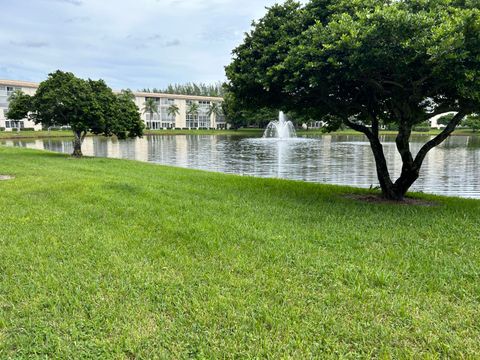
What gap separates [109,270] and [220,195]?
5.03 metres

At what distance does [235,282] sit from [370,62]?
197 inches

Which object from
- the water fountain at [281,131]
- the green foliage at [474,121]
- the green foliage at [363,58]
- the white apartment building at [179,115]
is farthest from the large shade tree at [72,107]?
the white apartment building at [179,115]

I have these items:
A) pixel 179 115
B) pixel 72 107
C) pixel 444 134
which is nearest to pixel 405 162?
pixel 444 134

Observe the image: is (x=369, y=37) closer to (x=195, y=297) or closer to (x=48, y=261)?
(x=195, y=297)

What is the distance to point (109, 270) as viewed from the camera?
4547 millimetres

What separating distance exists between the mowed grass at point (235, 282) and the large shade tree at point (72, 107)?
13.7 metres

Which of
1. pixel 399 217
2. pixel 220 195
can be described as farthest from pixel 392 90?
pixel 220 195

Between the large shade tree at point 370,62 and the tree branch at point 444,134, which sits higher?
the large shade tree at point 370,62

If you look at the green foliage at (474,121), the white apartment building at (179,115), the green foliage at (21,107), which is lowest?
the green foliage at (474,121)

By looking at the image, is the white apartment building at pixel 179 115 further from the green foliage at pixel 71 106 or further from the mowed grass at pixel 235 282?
the mowed grass at pixel 235 282

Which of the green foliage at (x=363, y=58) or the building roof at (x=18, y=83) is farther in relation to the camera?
the building roof at (x=18, y=83)

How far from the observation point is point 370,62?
7137 millimetres

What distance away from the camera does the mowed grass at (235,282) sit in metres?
A: 3.16

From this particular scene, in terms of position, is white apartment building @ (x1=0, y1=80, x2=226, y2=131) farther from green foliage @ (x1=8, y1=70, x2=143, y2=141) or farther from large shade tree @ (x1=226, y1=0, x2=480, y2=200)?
large shade tree @ (x1=226, y1=0, x2=480, y2=200)
